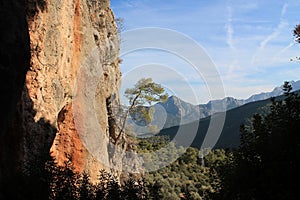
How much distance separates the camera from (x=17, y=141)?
298 inches

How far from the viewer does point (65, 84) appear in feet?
35.9

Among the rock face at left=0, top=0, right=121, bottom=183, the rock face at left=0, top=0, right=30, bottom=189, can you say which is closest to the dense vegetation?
the rock face at left=0, top=0, right=30, bottom=189

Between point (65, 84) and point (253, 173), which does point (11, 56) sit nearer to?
point (253, 173)

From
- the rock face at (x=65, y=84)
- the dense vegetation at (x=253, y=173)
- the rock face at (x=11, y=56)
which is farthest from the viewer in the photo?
the rock face at (x=65, y=84)

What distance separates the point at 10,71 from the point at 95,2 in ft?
43.0

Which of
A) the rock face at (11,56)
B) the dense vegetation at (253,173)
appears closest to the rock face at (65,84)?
the dense vegetation at (253,173)

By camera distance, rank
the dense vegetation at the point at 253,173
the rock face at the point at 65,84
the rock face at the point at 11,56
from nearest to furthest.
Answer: the dense vegetation at the point at 253,173 → the rock face at the point at 11,56 → the rock face at the point at 65,84

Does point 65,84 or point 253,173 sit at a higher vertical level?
point 65,84

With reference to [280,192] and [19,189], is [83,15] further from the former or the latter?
[280,192]

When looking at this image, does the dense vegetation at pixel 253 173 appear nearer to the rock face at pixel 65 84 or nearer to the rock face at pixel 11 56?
the rock face at pixel 11 56

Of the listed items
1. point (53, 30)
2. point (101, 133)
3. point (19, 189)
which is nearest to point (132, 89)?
point (101, 133)

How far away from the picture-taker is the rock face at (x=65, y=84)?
8.34 m

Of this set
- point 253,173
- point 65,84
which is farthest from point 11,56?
point 65,84

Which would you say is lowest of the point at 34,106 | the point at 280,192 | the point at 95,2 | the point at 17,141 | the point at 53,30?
the point at 280,192
